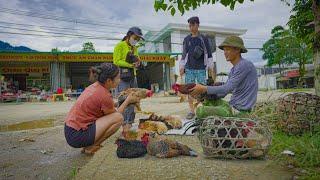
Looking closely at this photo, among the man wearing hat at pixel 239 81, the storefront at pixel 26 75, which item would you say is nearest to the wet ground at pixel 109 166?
the man wearing hat at pixel 239 81

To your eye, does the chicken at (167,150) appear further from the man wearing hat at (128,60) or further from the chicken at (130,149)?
the man wearing hat at (128,60)

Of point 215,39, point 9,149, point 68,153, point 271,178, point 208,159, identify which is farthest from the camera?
point 215,39

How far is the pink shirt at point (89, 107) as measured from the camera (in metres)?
4.13

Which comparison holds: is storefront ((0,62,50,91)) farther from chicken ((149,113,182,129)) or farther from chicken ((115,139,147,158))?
chicken ((115,139,147,158))

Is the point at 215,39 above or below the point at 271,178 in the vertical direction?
above

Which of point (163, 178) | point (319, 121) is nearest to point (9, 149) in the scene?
point (163, 178)

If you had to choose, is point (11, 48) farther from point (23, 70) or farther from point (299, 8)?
point (299, 8)

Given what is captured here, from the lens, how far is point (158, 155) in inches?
145

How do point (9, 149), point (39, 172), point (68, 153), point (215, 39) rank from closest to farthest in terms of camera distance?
point (39, 172) < point (68, 153) < point (9, 149) < point (215, 39)

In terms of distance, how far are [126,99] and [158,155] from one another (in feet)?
4.92

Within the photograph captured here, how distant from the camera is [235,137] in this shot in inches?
133

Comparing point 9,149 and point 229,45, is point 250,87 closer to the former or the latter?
point 229,45

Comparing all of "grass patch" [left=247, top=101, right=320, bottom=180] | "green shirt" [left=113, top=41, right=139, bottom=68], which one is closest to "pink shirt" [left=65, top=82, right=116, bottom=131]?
"green shirt" [left=113, top=41, right=139, bottom=68]

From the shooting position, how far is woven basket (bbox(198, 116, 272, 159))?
3357 millimetres
